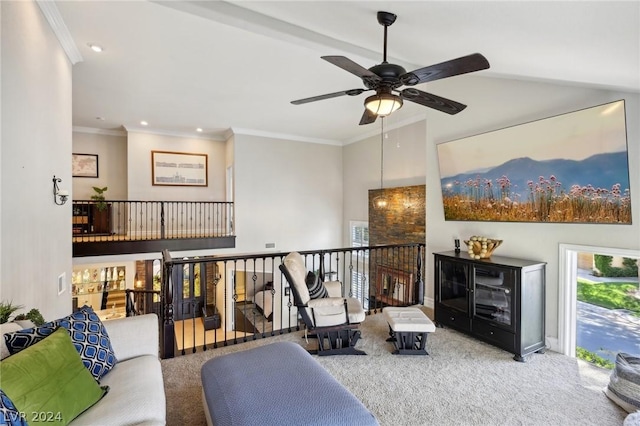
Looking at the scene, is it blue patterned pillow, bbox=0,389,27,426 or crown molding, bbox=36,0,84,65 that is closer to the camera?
blue patterned pillow, bbox=0,389,27,426

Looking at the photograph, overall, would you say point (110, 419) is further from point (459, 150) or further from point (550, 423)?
point (459, 150)

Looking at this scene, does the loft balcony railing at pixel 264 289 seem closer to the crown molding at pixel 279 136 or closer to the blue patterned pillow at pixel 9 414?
the blue patterned pillow at pixel 9 414

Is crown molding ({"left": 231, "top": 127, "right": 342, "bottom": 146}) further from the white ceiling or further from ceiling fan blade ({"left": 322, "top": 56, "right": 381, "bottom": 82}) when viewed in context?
ceiling fan blade ({"left": 322, "top": 56, "right": 381, "bottom": 82})

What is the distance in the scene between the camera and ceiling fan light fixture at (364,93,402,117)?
7.73ft

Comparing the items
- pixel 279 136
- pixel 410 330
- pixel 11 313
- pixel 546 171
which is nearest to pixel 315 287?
pixel 410 330

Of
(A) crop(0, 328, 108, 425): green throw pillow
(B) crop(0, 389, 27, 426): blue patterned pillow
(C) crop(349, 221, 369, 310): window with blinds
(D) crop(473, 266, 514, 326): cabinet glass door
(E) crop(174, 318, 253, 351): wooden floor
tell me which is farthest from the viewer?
(E) crop(174, 318, 253, 351): wooden floor

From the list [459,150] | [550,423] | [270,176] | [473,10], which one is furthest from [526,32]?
[270,176]

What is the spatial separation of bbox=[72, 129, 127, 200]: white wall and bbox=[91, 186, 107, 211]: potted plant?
8.7 inches

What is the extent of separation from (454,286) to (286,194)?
16.9ft

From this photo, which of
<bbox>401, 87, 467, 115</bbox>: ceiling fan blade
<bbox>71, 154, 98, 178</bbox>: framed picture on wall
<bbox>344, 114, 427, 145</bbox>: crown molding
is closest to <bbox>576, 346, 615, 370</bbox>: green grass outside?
<bbox>401, 87, 467, 115</bbox>: ceiling fan blade

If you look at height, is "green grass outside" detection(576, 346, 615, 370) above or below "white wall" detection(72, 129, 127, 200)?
below

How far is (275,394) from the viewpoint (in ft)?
5.54

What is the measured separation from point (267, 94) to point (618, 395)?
5.43 m

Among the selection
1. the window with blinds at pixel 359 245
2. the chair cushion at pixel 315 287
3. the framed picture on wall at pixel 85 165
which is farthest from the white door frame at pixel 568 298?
the framed picture on wall at pixel 85 165
